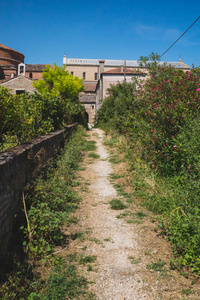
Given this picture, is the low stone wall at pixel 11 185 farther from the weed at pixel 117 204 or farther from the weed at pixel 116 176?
the weed at pixel 116 176

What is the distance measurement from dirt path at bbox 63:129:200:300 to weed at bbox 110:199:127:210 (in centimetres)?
11

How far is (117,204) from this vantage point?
5.23 meters

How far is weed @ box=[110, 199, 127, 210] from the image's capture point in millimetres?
5117

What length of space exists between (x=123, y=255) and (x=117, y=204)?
6.13ft

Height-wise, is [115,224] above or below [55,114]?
below

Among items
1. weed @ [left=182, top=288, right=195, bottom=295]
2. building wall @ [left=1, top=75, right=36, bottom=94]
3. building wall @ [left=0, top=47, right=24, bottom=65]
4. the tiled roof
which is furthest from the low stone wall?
the tiled roof

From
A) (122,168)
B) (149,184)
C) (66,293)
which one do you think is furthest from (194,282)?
(122,168)

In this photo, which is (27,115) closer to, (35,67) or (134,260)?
(134,260)

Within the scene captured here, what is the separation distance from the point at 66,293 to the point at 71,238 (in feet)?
4.01

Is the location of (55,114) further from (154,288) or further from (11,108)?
A: (154,288)

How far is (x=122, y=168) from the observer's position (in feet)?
26.5

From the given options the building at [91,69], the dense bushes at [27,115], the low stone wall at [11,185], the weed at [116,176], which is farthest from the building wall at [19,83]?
the low stone wall at [11,185]

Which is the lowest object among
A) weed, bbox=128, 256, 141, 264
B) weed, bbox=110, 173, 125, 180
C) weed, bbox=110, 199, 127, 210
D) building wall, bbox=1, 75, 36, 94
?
weed, bbox=128, 256, 141, 264

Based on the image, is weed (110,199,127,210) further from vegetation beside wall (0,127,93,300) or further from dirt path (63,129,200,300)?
vegetation beside wall (0,127,93,300)
